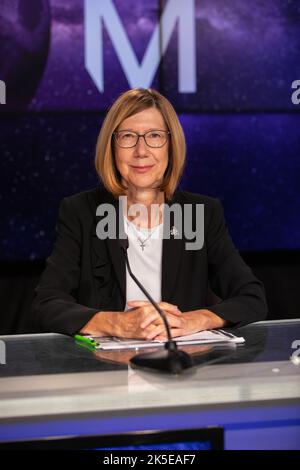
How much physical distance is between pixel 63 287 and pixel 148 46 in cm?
225

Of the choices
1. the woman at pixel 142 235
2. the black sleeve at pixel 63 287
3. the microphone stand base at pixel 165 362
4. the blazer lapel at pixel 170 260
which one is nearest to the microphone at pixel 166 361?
the microphone stand base at pixel 165 362

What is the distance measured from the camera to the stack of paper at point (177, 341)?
5.57 ft

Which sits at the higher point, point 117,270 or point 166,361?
point 117,270

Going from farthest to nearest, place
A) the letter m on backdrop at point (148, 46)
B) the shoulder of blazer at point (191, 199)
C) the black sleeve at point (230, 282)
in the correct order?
the letter m on backdrop at point (148, 46)
the shoulder of blazer at point (191, 199)
the black sleeve at point (230, 282)

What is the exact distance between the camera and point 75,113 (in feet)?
13.5

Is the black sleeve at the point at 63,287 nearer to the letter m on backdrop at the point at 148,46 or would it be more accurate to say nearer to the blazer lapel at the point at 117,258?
the blazer lapel at the point at 117,258

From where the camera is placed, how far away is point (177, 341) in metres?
1.75

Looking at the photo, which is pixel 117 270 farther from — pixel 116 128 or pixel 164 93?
pixel 164 93

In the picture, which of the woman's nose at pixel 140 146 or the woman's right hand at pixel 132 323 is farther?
the woman's nose at pixel 140 146

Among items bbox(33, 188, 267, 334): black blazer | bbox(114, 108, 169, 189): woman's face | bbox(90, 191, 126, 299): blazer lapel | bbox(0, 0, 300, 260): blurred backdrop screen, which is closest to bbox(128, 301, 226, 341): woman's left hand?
bbox(33, 188, 267, 334): black blazer

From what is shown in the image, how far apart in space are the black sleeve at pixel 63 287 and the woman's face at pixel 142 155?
206 millimetres

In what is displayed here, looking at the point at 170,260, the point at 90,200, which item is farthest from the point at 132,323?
the point at 90,200

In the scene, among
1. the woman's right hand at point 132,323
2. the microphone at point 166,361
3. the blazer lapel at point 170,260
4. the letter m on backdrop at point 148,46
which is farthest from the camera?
the letter m on backdrop at point 148,46
